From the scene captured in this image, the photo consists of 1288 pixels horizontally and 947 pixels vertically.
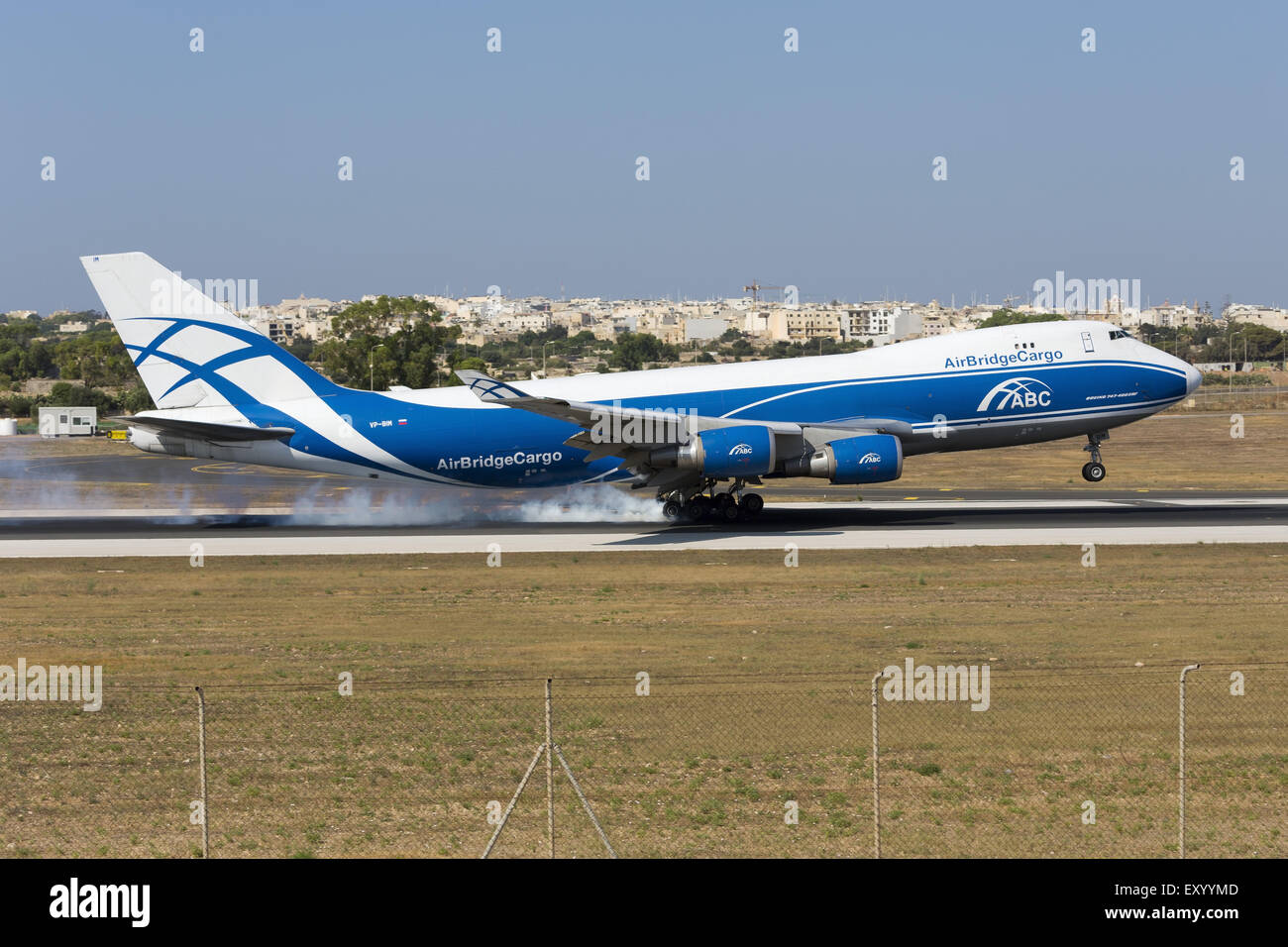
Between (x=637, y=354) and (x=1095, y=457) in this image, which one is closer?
(x=1095, y=457)

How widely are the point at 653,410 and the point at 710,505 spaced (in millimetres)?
3881

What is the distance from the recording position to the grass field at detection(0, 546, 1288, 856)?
15.1 meters

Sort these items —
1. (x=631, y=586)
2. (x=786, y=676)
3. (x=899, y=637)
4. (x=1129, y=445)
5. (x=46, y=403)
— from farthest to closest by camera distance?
(x=46, y=403) < (x=1129, y=445) < (x=631, y=586) < (x=899, y=637) < (x=786, y=676)

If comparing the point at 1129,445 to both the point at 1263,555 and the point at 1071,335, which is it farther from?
the point at 1263,555

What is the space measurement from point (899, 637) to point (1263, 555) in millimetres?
15667

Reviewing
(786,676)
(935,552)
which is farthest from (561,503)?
(786,676)

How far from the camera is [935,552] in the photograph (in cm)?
3631

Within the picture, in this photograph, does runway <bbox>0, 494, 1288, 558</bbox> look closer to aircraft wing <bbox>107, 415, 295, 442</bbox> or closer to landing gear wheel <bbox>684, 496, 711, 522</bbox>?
landing gear wheel <bbox>684, 496, 711, 522</bbox>

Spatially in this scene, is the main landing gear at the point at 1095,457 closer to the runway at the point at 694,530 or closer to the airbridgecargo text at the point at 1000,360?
the runway at the point at 694,530

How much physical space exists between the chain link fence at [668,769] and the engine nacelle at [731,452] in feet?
61.6

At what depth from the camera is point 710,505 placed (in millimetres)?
43312

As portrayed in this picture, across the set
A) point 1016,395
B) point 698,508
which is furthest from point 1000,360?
point 698,508
